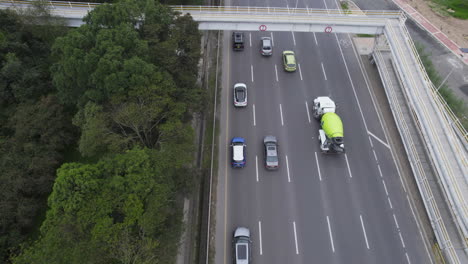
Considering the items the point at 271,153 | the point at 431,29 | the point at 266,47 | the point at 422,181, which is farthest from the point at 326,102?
the point at 431,29

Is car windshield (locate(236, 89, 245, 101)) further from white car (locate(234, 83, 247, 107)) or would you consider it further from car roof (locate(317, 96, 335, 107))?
car roof (locate(317, 96, 335, 107))

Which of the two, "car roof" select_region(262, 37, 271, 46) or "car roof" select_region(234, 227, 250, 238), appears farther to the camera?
"car roof" select_region(262, 37, 271, 46)

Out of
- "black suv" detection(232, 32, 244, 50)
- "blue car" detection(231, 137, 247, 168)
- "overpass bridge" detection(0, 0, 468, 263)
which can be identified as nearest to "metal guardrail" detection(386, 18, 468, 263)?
"overpass bridge" detection(0, 0, 468, 263)

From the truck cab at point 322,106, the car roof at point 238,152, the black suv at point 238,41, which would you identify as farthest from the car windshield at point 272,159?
the black suv at point 238,41

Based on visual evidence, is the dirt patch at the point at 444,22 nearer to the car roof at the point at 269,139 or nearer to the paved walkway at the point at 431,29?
the paved walkway at the point at 431,29

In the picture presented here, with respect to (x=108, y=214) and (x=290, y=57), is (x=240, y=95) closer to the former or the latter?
(x=290, y=57)
